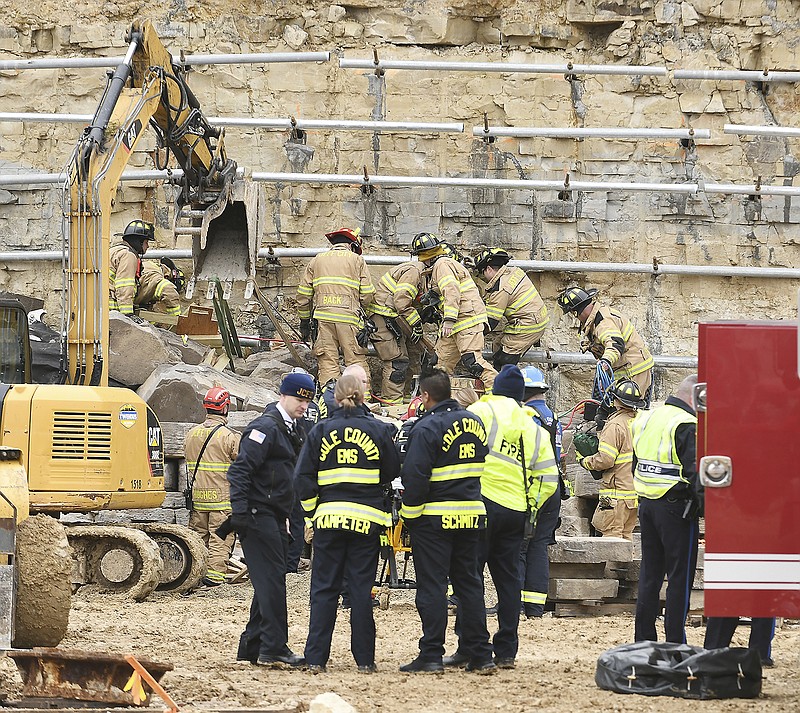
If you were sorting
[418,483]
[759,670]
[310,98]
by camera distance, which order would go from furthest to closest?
[310,98]
[418,483]
[759,670]

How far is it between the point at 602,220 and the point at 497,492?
10.8m

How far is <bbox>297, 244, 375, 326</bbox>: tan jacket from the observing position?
1622cm

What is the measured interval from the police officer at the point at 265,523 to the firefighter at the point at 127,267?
765cm

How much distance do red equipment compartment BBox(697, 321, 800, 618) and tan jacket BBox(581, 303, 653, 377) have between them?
822cm

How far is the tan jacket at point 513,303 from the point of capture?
1681cm

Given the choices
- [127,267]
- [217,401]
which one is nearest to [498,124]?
[127,267]

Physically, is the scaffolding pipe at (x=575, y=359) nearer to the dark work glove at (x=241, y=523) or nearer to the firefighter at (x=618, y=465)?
the firefighter at (x=618, y=465)

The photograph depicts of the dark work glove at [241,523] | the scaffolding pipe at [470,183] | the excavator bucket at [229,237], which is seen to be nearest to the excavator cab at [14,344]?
the dark work glove at [241,523]

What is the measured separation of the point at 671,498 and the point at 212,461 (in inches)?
230

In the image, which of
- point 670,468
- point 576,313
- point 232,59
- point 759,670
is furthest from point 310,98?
point 759,670

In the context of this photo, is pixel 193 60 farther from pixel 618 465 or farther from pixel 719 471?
pixel 719 471

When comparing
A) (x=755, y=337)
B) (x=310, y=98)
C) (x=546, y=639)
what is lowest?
(x=546, y=639)

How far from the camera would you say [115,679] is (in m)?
7.38

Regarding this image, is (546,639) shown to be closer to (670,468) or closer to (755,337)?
(670,468)
